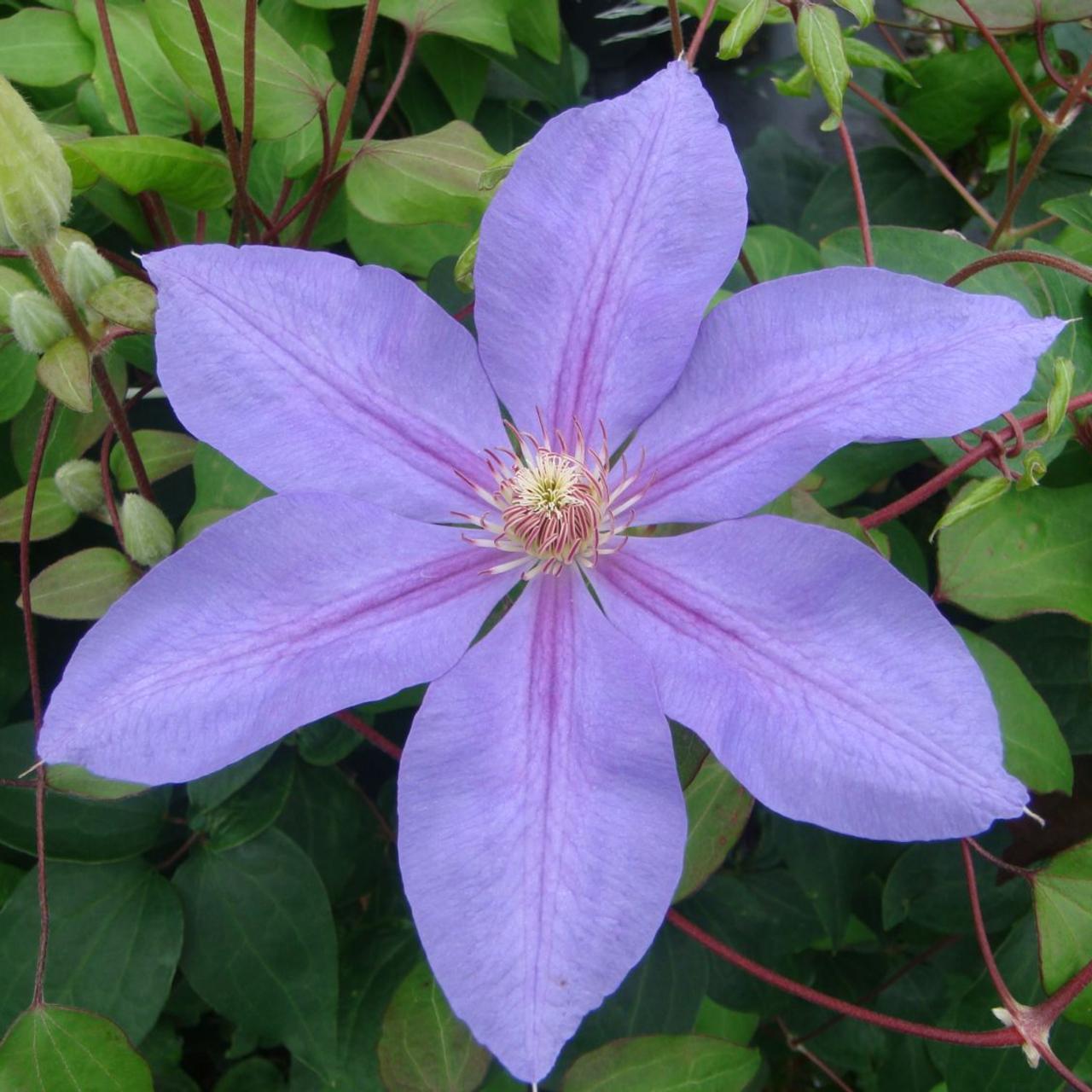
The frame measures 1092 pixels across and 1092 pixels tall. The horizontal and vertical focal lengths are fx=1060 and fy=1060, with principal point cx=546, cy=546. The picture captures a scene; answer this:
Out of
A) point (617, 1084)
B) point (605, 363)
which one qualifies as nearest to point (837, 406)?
point (605, 363)

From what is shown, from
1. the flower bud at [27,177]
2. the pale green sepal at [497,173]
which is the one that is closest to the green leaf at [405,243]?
the pale green sepal at [497,173]

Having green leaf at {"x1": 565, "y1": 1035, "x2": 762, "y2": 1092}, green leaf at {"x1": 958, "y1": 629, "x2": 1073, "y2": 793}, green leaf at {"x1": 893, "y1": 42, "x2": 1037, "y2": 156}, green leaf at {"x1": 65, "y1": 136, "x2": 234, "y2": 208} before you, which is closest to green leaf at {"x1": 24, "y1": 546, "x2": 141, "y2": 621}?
green leaf at {"x1": 65, "y1": 136, "x2": 234, "y2": 208}

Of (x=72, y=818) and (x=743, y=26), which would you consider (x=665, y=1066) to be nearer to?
(x=72, y=818)

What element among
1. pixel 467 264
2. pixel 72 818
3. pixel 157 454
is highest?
pixel 467 264

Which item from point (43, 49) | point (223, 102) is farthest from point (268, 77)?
point (43, 49)

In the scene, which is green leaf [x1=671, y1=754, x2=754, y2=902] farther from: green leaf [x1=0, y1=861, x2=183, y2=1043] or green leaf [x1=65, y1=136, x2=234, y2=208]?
green leaf [x1=65, y1=136, x2=234, y2=208]

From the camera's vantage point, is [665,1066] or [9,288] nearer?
[9,288]
